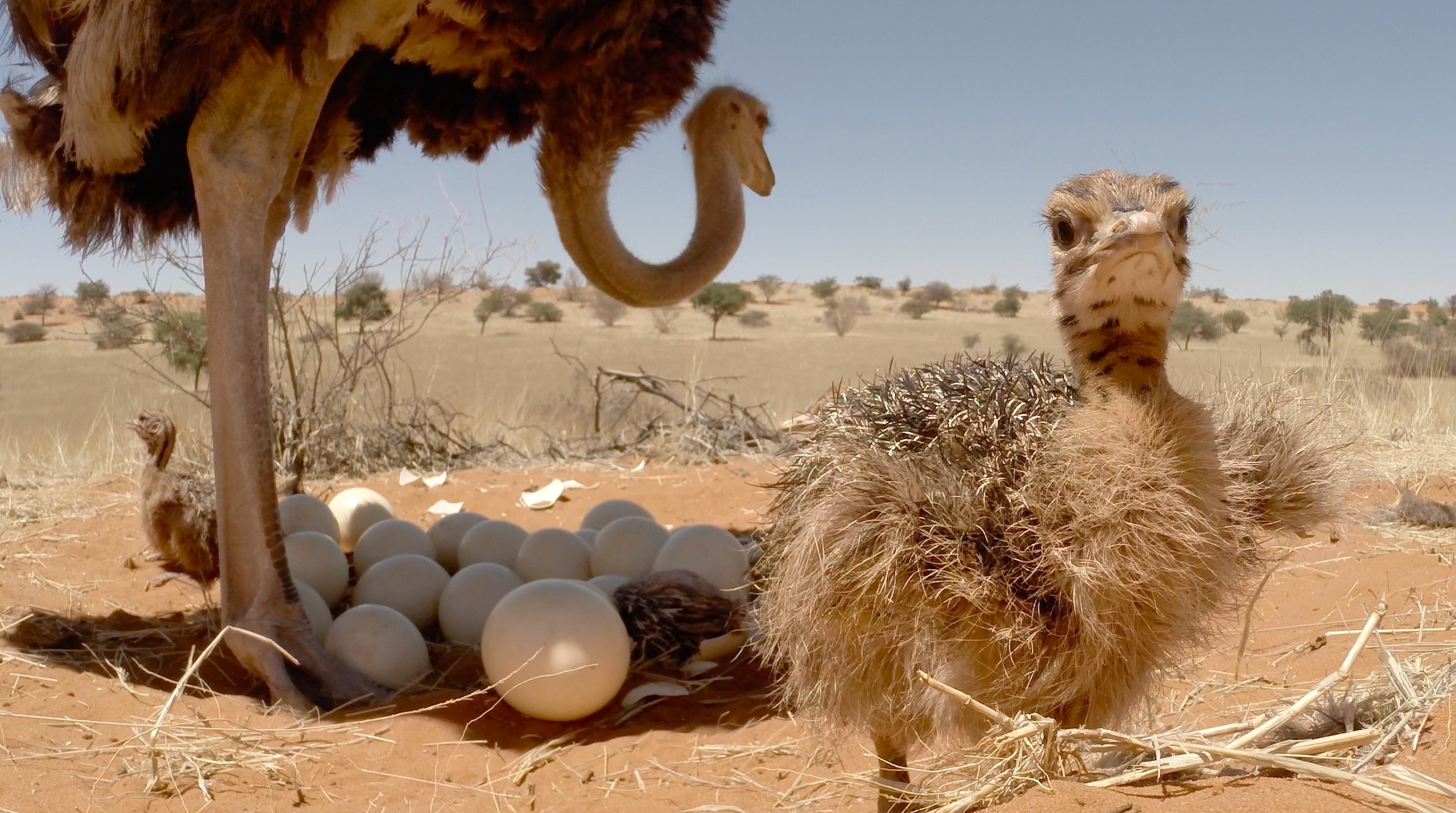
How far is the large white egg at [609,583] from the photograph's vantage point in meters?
4.78

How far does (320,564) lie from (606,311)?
88.7ft

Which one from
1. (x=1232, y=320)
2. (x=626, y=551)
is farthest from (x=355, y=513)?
(x=1232, y=320)

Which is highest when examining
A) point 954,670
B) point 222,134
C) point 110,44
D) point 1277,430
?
point 110,44

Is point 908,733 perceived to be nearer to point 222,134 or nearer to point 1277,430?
point 1277,430

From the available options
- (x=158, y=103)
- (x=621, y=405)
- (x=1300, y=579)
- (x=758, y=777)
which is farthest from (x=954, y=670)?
(x=621, y=405)

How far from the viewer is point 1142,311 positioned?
2248 millimetres

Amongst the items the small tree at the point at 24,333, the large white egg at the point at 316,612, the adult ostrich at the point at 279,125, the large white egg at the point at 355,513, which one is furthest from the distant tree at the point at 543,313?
the large white egg at the point at 316,612

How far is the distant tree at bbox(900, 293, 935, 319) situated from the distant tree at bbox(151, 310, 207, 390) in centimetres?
3040

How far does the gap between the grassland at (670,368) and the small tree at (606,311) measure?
0.47 meters

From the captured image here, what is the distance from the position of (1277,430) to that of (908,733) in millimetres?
1160

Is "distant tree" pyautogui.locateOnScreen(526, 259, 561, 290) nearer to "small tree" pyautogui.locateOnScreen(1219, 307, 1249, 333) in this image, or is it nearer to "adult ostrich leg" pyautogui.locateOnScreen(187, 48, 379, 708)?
"small tree" pyautogui.locateOnScreen(1219, 307, 1249, 333)

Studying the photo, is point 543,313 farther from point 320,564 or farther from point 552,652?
point 552,652

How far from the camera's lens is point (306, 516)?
5.46 meters

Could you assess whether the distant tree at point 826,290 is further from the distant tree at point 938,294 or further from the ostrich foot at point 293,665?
the ostrich foot at point 293,665
